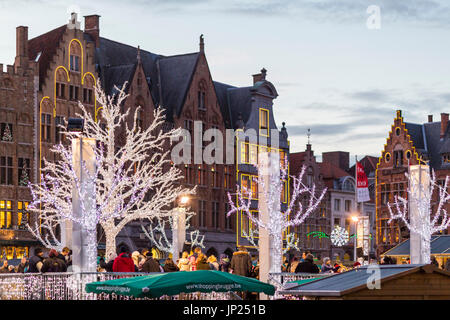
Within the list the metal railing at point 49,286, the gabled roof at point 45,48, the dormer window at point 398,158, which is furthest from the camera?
the dormer window at point 398,158

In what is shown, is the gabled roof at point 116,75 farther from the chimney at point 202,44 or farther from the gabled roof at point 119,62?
the chimney at point 202,44

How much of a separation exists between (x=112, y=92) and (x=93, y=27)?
5682 mm

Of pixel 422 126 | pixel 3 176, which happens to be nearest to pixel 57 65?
pixel 3 176

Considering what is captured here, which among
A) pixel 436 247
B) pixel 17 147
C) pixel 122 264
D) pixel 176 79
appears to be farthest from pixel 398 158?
pixel 122 264

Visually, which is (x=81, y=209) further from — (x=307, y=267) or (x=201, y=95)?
(x=201, y=95)

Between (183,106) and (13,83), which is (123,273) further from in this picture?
(183,106)

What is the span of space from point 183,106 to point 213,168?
211 inches

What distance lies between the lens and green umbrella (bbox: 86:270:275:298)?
17484mm

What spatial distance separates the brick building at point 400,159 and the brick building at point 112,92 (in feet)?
43.3

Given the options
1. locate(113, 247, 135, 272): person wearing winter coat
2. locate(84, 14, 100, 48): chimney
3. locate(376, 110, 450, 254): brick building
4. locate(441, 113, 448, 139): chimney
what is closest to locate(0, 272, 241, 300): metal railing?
locate(113, 247, 135, 272): person wearing winter coat

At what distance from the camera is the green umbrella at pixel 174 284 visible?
17.5 meters

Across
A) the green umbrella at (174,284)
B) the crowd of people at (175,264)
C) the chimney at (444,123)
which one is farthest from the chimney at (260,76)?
the green umbrella at (174,284)

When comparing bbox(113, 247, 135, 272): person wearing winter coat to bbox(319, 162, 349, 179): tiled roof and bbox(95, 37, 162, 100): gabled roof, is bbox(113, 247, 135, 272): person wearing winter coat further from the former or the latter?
bbox(319, 162, 349, 179): tiled roof

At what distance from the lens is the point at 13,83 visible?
53094mm
